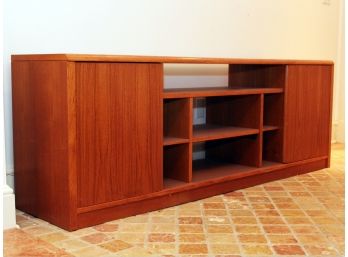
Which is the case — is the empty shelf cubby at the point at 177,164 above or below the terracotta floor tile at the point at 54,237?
above

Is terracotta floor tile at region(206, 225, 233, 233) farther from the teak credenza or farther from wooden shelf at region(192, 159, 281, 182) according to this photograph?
wooden shelf at region(192, 159, 281, 182)

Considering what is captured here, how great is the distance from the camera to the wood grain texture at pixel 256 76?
3.20 meters

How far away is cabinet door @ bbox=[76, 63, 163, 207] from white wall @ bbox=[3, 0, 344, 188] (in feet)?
1.93

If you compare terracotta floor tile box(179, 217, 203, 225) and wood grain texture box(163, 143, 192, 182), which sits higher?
wood grain texture box(163, 143, 192, 182)

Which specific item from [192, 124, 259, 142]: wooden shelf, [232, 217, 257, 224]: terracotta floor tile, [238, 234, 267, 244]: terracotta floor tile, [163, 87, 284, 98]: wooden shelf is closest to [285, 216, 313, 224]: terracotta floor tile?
[232, 217, 257, 224]: terracotta floor tile

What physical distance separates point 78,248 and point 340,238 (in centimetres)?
111

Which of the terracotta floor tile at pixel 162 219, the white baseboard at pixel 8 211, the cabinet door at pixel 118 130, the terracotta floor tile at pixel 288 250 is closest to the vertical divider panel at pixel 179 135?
the cabinet door at pixel 118 130

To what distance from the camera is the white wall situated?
2.58 meters

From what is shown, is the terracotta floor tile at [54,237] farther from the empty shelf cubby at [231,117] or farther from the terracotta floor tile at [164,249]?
the empty shelf cubby at [231,117]

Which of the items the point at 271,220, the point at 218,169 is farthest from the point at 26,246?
the point at 218,169

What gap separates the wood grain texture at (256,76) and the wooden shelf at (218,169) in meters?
0.52

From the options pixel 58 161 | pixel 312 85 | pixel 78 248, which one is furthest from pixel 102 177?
pixel 312 85

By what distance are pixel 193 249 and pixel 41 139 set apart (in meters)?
0.85

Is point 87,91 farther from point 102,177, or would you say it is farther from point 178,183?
point 178,183
